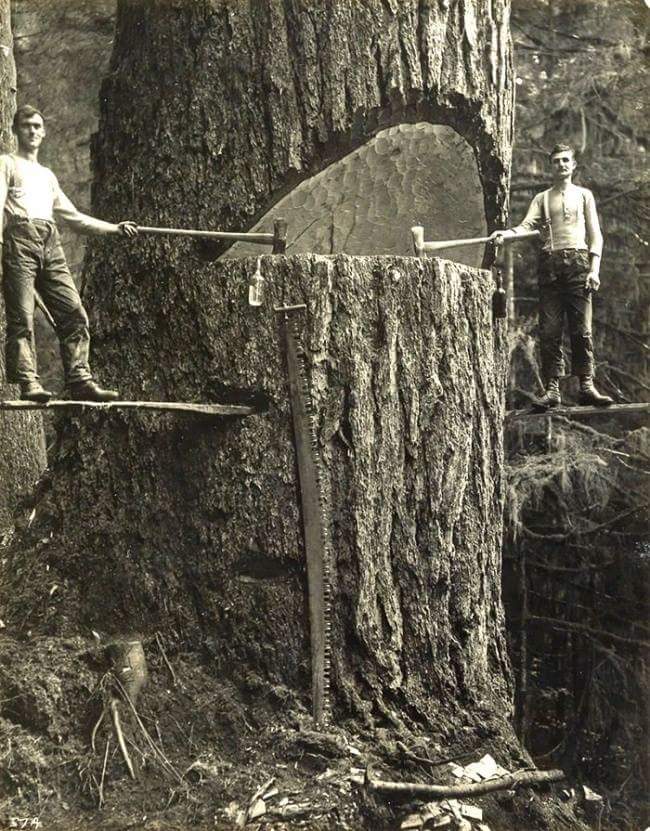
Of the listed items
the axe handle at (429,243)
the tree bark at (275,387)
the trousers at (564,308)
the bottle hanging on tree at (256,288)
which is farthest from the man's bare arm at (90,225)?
the trousers at (564,308)

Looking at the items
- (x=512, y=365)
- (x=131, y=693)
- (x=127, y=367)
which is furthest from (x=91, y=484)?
(x=512, y=365)

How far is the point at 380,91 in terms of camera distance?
441 cm

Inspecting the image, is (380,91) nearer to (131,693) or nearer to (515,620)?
(131,693)

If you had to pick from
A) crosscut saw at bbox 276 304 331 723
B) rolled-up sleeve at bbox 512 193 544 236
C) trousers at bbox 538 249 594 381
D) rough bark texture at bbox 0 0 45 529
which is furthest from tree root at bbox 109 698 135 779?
rolled-up sleeve at bbox 512 193 544 236

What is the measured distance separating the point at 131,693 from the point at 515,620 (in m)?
5.53

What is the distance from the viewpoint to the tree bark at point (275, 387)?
4168 millimetres

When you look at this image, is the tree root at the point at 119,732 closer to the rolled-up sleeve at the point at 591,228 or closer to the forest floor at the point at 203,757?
the forest floor at the point at 203,757

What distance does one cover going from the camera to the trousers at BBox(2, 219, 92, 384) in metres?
4.05

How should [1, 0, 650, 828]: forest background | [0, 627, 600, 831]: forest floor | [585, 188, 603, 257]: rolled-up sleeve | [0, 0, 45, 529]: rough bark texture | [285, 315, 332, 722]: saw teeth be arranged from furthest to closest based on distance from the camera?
[1, 0, 650, 828]: forest background → [0, 0, 45, 529]: rough bark texture → [585, 188, 603, 257]: rolled-up sleeve → [285, 315, 332, 722]: saw teeth → [0, 627, 600, 831]: forest floor

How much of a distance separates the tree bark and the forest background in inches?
158

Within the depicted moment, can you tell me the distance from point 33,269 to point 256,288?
0.81 m

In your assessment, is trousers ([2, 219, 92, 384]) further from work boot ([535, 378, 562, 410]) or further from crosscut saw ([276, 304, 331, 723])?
work boot ([535, 378, 562, 410])

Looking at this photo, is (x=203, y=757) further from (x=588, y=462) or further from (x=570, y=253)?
(x=588, y=462)

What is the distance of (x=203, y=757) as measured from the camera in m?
4.08
